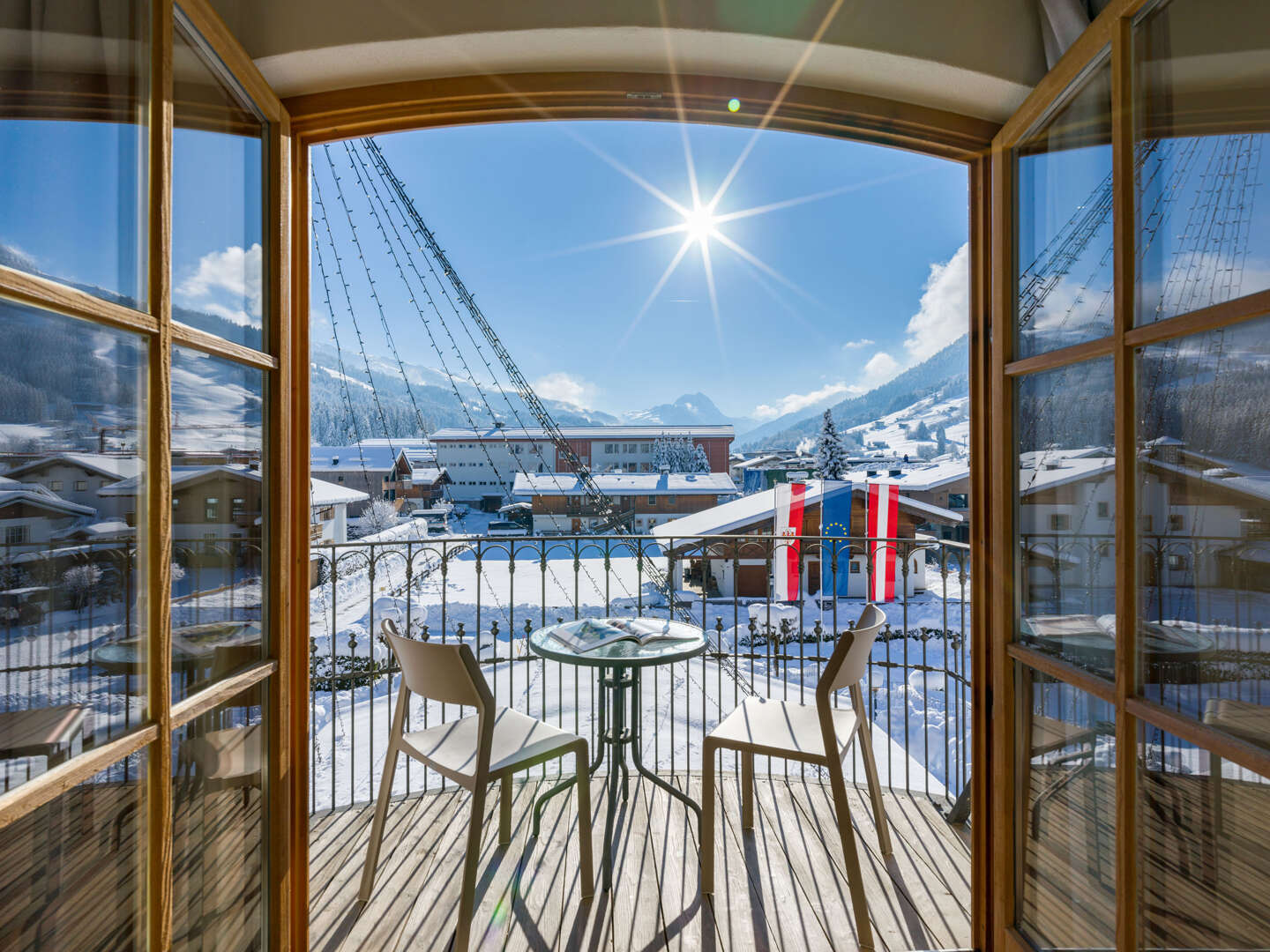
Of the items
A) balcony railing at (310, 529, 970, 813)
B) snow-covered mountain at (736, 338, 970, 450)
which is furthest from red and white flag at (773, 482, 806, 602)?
snow-covered mountain at (736, 338, 970, 450)

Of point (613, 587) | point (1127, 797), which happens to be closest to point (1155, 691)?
point (1127, 797)

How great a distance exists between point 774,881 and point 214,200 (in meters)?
2.24

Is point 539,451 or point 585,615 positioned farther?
point 539,451

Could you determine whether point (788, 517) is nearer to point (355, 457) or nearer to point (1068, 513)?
point (355, 457)

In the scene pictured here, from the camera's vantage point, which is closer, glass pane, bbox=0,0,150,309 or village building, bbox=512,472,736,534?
glass pane, bbox=0,0,150,309

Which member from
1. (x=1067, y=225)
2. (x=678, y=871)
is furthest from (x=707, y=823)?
(x=1067, y=225)

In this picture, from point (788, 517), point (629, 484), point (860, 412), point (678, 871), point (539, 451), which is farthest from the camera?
point (860, 412)

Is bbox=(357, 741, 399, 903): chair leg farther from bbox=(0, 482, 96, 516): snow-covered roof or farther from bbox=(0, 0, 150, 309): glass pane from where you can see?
bbox=(0, 0, 150, 309): glass pane

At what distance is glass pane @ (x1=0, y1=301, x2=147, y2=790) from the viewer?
738 mm

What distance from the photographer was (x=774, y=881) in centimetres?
185

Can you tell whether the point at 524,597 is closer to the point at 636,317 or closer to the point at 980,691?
the point at 980,691

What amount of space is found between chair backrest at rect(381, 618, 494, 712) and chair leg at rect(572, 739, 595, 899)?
1.15 feet

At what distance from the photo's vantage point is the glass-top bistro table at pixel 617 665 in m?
1.90

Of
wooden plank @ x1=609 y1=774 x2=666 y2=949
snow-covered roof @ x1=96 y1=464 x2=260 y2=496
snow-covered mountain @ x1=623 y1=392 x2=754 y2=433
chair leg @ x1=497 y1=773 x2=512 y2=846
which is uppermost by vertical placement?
snow-covered mountain @ x1=623 y1=392 x2=754 y2=433
